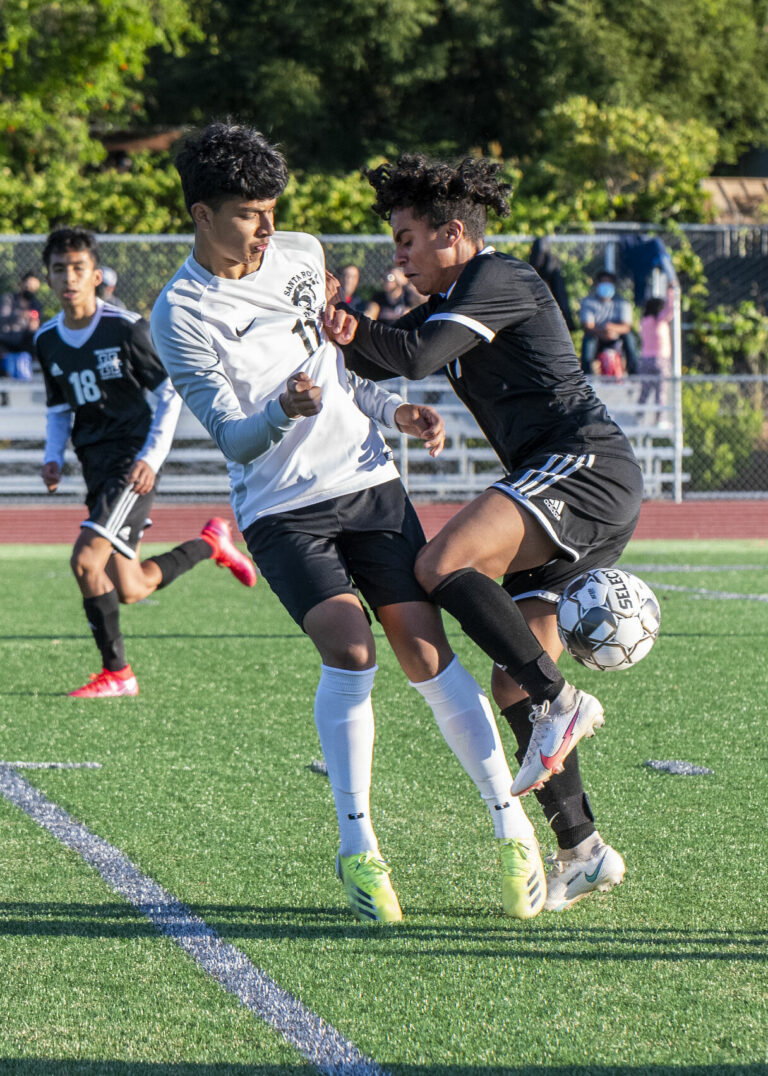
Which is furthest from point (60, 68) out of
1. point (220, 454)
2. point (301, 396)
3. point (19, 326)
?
point (301, 396)

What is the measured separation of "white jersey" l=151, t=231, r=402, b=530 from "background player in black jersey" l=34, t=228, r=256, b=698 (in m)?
2.87

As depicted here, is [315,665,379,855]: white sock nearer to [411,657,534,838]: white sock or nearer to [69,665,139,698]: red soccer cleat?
A: [411,657,534,838]: white sock

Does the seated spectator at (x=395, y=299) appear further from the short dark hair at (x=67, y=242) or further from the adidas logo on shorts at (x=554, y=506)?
the adidas logo on shorts at (x=554, y=506)

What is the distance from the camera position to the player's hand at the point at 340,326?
3.41 meters

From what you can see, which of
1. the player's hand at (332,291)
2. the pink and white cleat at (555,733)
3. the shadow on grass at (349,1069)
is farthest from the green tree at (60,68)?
the shadow on grass at (349,1069)

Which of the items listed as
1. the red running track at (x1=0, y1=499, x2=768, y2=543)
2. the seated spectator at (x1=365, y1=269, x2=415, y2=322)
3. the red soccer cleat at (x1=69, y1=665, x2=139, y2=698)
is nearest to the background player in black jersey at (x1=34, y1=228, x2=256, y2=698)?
the red soccer cleat at (x1=69, y1=665, x2=139, y2=698)

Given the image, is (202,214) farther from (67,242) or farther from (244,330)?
(67,242)

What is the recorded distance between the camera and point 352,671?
340 cm

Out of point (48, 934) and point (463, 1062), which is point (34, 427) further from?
point (463, 1062)

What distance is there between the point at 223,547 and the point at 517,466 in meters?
4.56

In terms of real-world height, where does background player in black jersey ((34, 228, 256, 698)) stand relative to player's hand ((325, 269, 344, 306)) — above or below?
below

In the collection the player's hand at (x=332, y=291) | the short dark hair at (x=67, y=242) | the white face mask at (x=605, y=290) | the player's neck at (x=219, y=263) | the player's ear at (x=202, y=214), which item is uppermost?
the player's ear at (x=202, y=214)

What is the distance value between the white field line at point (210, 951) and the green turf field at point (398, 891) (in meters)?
0.03

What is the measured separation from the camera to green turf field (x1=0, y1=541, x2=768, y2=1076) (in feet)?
8.36
